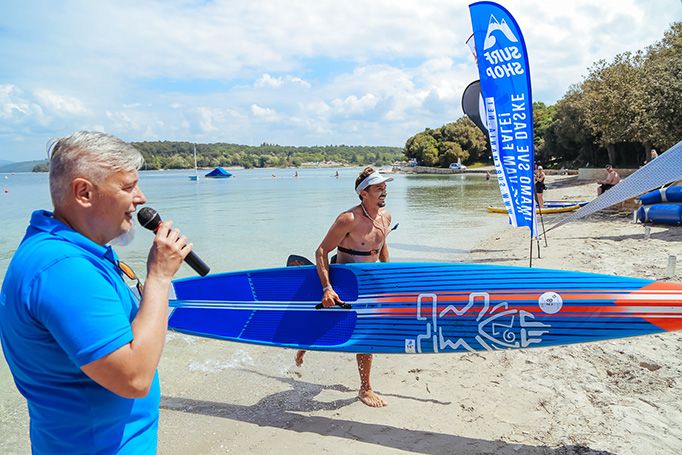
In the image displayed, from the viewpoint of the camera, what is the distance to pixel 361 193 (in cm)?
384

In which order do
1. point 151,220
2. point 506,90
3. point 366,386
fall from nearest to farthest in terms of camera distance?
1. point 151,220
2. point 366,386
3. point 506,90

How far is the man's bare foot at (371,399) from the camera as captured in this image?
3.81 meters

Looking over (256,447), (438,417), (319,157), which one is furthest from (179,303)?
(319,157)

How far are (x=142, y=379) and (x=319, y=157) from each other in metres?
161

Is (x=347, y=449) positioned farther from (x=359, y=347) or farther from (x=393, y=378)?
(x=393, y=378)

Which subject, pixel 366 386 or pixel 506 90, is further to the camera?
pixel 506 90

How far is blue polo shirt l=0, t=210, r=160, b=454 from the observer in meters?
1.16

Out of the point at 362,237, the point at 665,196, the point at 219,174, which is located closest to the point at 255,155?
the point at 219,174

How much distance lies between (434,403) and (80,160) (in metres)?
3.25

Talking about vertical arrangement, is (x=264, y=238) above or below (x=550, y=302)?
below

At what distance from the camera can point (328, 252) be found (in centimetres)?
379

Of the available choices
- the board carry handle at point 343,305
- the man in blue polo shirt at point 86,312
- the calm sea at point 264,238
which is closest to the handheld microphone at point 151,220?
the man in blue polo shirt at point 86,312

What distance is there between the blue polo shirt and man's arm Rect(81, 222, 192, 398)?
3cm

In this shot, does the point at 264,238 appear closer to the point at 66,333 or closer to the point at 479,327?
the point at 479,327
